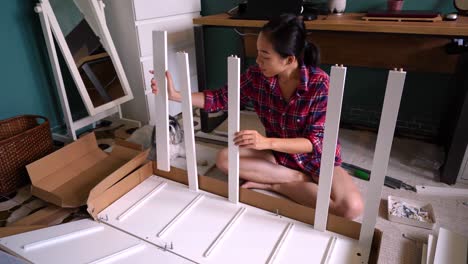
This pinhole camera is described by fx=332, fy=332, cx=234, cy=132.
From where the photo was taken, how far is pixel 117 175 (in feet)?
3.99

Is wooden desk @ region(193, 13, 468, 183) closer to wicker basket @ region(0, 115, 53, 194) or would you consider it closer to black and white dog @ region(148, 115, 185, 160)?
black and white dog @ region(148, 115, 185, 160)

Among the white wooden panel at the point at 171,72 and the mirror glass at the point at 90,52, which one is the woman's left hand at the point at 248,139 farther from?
the mirror glass at the point at 90,52

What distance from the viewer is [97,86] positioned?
6.39ft

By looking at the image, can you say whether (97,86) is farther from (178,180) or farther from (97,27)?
(178,180)

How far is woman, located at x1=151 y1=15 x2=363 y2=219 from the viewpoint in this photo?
43.6 inches

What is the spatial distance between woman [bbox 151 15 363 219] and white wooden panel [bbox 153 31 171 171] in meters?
0.03

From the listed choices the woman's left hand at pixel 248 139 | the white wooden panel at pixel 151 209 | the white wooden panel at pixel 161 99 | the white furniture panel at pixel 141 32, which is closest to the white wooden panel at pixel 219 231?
the white wooden panel at pixel 151 209

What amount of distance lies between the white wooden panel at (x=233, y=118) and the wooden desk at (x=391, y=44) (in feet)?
2.57

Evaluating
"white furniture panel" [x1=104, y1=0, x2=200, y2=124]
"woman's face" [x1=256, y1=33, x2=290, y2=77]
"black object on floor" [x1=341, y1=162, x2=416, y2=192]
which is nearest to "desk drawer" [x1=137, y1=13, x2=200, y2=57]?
"white furniture panel" [x1=104, y1=0, x2=200, y2=124]

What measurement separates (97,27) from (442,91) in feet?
6.63

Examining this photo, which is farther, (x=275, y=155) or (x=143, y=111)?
(x=143, y=111)

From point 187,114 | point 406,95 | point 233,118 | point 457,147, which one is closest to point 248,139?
point 233,118

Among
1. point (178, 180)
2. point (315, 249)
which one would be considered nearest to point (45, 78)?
point (178, 180)

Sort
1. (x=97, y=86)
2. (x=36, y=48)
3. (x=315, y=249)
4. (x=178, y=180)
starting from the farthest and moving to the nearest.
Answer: (x=97, y=86) < (x=36, y=48) < (x=178, y=180) < (x=315, y=249)
